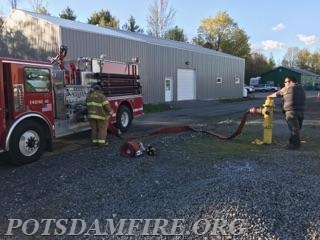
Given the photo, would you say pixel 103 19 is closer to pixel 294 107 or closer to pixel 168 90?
pixel 168 90

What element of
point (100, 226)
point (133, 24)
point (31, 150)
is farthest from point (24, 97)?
point (133, 24)

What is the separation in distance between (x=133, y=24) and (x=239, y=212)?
232 feet

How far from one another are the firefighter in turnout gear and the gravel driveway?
2.82 feet

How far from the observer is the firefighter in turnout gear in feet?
37.6

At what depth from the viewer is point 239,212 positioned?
509 cm

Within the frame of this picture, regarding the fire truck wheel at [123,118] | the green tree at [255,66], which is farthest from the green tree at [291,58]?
the fire truck wheel at [123,118]

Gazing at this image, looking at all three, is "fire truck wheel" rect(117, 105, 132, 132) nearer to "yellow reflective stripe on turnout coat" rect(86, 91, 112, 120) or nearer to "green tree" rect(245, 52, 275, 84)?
"yellow reflective stripe on turnout coat" rect(86, 91, 112, 120)

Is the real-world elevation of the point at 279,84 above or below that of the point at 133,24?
below

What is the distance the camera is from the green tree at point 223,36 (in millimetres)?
82562

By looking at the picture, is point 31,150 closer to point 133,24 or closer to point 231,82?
point 231,82

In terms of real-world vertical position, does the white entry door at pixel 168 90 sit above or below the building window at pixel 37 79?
below

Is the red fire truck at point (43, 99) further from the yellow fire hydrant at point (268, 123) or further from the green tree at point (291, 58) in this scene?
the green tree at point (291, 58)

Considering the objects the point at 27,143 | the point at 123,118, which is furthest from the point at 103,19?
the point at 27,143

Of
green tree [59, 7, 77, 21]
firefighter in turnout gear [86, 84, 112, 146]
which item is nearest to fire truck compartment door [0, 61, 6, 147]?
firefighter in turnout gear [86, 84, 112, 146]
